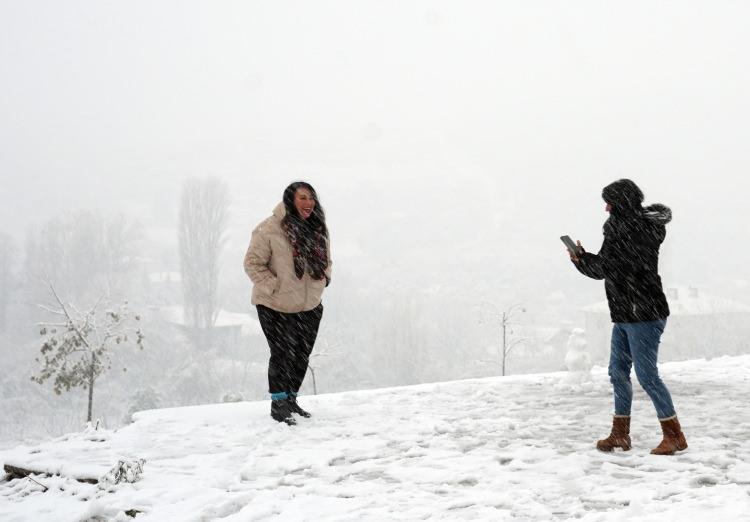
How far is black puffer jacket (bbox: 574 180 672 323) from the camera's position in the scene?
404cm

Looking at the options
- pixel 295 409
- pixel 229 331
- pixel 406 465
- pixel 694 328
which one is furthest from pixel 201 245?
pixel 406 465

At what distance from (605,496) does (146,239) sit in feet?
346

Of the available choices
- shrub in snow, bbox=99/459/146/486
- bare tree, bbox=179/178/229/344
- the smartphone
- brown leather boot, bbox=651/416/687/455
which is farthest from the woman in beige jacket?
bare tree, bbox=179/178/229/344

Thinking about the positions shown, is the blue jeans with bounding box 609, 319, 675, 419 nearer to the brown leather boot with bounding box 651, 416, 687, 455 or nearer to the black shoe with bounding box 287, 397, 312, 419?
the brown leather boot with bounding box 651, 416, 687, 455

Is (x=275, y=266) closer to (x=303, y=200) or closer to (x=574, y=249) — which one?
(x=303, y=200)

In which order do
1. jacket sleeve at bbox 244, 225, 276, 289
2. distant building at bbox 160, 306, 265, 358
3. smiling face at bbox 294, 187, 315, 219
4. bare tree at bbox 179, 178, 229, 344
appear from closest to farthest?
jacket sleeve at bbox 244, 225, 276, 289
smiling face at bbox 294, 187, 315, 219
bare tree at bbox 179, 178, 229, 344
distant building at bbox 160, 306, 265, 358

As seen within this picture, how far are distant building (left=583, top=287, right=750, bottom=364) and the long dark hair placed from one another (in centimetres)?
4824

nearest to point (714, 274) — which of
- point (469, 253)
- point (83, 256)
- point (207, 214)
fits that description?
point (469, 253)

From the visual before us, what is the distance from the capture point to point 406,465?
409cm

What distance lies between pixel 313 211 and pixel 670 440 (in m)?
3.23

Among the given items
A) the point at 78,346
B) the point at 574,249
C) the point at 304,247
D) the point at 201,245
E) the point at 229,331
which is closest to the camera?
the point at 574,249

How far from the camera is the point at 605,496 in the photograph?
3.30 metres

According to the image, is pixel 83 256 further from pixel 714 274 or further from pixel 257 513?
pixel 714 274

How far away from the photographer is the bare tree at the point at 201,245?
150 feet
